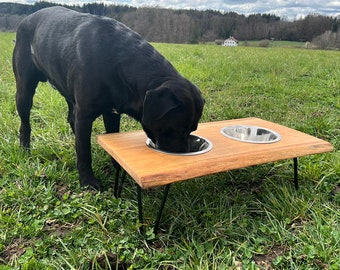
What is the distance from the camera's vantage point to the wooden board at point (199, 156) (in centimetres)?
200

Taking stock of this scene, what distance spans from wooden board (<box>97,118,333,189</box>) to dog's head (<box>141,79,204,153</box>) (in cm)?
13

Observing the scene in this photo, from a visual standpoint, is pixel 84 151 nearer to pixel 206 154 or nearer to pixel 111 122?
pixel 111 122

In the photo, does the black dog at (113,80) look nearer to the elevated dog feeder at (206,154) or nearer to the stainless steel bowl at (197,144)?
the stainless steel bowl at (197,144)

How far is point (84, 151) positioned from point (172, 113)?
0.87 meters

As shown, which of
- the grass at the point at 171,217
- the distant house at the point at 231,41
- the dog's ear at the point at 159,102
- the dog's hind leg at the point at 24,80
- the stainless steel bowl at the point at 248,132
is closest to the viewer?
the grass at the point at 171,217

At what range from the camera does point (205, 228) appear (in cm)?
225

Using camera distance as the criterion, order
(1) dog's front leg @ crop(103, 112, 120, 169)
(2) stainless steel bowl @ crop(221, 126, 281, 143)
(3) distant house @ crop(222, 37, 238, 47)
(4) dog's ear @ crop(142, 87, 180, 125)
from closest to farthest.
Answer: (4) dog's ear @ crop(142, 87, 180, 125), (2) stainless steel bowl @ crop(221, 126, 281, 143), (1) dog's front leg @ crop(103, 112, 120, 169), (3) distant house @ crop(222, 37, 238, 47)

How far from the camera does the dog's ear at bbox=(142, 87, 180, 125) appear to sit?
88.4 inches

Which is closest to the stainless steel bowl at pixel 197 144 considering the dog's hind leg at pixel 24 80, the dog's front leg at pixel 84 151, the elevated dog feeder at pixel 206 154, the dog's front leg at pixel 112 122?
the elevated dog feeder at pixel 206 154

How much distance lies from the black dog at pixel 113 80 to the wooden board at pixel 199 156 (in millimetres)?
188

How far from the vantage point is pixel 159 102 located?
2.25 meters

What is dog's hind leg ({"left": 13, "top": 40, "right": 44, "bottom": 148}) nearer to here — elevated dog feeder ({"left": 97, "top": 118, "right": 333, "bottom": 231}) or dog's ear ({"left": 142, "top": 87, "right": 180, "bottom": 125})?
elevated dog feeder ({"left": 97, "top": 118, "right": 333, "bottom": 231})

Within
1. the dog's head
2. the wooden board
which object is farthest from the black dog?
the wooden board

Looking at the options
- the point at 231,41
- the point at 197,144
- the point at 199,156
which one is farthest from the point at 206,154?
the point at 231,41
